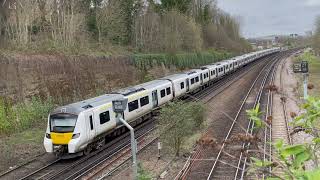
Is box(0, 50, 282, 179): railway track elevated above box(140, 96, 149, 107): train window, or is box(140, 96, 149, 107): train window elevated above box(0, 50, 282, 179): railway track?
box(140, 96, 149, 107): train window

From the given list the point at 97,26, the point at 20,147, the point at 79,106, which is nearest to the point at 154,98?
the point at 79,106

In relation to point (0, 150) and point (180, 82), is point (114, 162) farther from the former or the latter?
point (180, 82)

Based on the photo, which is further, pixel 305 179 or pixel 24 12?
pixel 24 12

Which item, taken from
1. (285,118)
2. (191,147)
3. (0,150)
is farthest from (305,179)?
(285,118)

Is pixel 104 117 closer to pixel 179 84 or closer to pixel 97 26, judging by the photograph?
pixel 179 84

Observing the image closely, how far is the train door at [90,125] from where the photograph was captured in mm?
17797

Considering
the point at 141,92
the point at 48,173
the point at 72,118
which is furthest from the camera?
the point at 141,92

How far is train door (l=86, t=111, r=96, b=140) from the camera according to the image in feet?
58.4

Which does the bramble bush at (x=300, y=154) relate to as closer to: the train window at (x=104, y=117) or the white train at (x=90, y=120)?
the white train at (x=90, y=120)

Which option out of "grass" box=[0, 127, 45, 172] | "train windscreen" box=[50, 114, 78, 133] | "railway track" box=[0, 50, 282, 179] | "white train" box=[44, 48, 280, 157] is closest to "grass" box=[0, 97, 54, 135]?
"grass" box=[0, 127, 45, 172]

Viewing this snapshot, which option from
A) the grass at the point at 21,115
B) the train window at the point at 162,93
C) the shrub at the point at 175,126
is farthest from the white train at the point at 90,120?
the grass at the point at 21,115

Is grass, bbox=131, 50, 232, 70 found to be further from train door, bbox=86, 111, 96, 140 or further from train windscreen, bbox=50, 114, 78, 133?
train windscreen, bbox=50, 114, 78, 133

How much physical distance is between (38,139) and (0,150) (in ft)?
8.06

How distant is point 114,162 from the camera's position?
1736 centimetres
